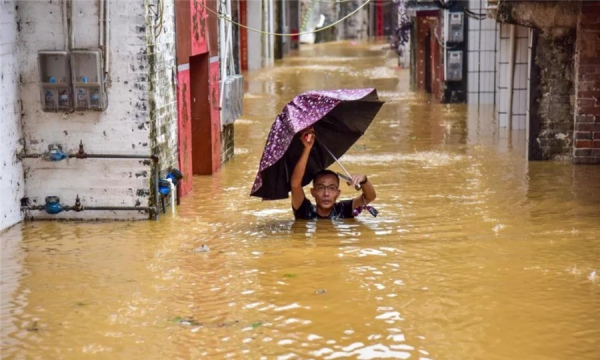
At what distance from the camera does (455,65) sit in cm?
2075

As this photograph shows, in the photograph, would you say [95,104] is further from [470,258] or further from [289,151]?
[470,258]

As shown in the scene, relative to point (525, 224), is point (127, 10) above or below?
above

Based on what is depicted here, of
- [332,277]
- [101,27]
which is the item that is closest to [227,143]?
[101,27]

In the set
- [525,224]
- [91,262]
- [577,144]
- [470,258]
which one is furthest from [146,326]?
[577,144]

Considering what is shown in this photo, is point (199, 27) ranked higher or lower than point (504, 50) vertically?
higher

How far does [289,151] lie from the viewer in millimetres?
9133

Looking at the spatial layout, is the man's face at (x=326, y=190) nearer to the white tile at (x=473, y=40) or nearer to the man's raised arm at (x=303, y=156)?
the man's raised arm at (x=303, y=156)

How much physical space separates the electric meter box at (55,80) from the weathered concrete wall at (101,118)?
0.11 meters

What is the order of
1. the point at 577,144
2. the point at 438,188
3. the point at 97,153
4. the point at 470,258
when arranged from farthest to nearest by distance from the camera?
the point at 577,144, the point at 438,188, the point at 97,153, the point at 470,258

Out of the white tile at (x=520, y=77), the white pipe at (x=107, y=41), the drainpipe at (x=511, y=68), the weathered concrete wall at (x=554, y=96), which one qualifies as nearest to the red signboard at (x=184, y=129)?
the white pipe at (x=107, y=41)

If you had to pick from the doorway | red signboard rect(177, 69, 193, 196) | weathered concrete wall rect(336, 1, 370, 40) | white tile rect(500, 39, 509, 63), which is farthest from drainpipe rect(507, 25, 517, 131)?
weathered concrete wall rect(336, 1, 370, 40)

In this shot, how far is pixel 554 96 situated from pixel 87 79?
6.47m

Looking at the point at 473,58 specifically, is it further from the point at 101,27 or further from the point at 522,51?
the point at 101,27

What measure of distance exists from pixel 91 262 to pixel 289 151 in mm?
2119
